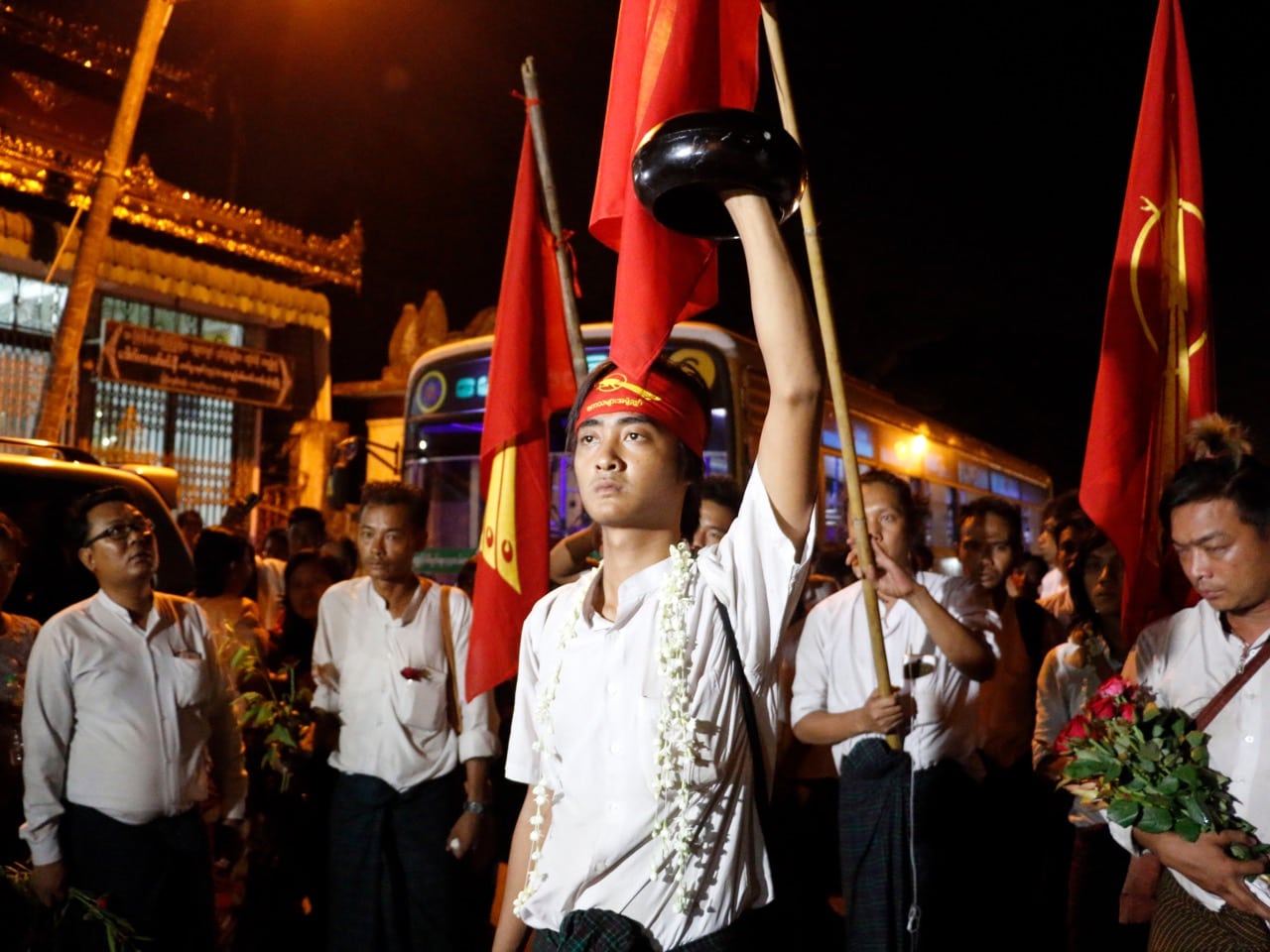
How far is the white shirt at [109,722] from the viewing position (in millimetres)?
3996

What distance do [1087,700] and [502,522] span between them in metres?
2.70

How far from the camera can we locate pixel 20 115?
507 inches

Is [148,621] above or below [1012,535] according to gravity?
below

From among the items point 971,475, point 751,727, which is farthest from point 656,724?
point 971,475

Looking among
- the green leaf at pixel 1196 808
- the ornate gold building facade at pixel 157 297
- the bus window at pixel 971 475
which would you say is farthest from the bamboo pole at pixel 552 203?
the bus window at pixel 971 475

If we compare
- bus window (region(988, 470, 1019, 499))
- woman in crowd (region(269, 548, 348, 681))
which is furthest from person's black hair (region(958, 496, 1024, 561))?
bus window (region(988, 470, 1019, 499))

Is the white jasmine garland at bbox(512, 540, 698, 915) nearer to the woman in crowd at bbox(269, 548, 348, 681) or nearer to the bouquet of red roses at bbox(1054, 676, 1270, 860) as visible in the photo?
the bouquet of red roses at bbox(1054, 676, 1270, 860)

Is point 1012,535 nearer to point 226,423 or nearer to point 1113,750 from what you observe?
point 1113,750

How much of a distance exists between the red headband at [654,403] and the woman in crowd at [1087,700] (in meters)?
2.79

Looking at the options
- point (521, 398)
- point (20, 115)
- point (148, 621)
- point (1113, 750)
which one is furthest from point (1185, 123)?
point (20, 115)

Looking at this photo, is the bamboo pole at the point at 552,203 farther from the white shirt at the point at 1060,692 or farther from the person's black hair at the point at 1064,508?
the person's black hair at the point at 1064,508

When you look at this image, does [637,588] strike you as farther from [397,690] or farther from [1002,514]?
[1002,514]

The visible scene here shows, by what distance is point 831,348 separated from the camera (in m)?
3.14

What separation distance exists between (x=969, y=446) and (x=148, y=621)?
42.1 feet
